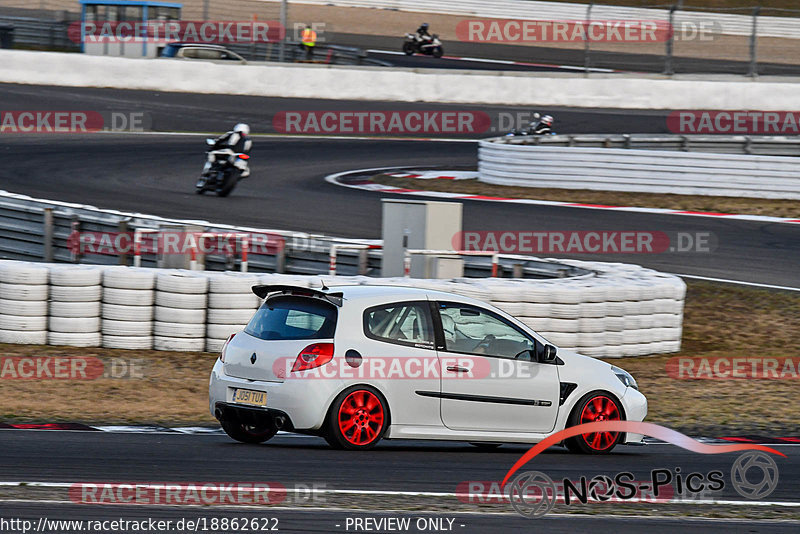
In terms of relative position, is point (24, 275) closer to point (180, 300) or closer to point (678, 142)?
point (180, 300)

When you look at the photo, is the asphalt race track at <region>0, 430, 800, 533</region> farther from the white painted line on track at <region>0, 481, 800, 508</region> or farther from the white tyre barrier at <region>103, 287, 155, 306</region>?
the white tyre barrier at <region>103, 287, 155, 306</region>

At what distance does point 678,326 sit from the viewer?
43.2 ft

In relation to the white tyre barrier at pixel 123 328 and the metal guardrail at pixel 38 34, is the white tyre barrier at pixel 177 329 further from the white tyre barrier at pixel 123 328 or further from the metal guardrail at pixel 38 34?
the metal guardrail at pixel 38 34

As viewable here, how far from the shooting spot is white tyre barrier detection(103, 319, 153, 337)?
1146 cm

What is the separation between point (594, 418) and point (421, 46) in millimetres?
34306

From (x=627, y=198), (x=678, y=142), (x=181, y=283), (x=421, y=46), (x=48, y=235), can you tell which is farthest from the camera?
(x=421, y=46)

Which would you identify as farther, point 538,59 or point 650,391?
point 538,59

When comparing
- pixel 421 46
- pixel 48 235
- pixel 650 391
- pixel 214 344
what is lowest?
pixel 650 391

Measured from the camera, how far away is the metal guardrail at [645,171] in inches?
829

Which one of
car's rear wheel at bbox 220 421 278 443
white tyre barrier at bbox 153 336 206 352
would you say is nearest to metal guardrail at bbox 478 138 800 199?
white tyre barrier at bbox 153 336 206 352

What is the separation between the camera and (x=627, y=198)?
21.1 m

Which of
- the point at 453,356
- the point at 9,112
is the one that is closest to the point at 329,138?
the point at 9,112

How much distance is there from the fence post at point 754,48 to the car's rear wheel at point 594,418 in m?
24.5

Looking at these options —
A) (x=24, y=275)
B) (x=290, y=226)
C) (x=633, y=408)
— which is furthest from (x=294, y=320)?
(x=290, y=226)
